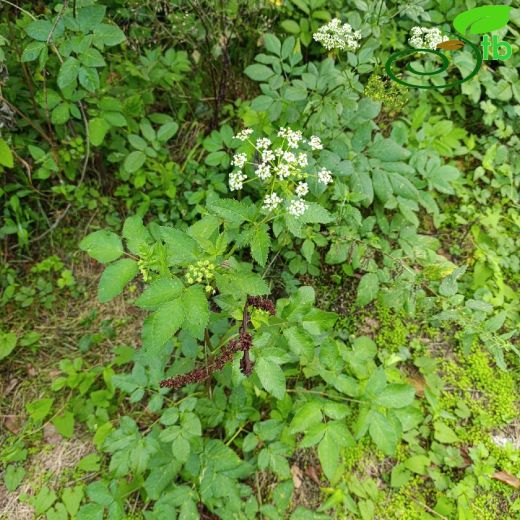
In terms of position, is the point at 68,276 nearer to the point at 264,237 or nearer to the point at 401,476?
the point at 264,237

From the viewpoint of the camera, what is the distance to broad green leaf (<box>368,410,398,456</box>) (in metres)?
1.53

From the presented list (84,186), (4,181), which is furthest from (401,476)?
(4,181)

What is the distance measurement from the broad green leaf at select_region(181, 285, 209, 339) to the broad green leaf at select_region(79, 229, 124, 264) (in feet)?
1.11

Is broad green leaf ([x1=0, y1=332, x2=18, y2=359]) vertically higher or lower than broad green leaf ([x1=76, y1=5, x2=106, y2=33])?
lower

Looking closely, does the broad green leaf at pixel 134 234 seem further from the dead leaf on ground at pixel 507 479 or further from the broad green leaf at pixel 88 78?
the dead leaf on ground at pixel 507 479

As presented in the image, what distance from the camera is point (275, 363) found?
1.41 meters

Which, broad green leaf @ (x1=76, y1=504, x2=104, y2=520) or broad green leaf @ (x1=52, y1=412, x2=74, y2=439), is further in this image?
broad green leaf @ (x1=52, y1=412, x2=74, y2=439)

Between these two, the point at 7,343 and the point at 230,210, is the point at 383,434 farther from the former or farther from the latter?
the point at 7,343

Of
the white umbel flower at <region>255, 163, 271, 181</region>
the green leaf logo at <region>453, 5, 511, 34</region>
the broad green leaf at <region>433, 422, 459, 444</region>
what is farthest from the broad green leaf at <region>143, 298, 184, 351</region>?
the green leaf logo at <region>453, 5, 511, 34</region>

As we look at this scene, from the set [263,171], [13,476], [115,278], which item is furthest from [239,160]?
[13,476]

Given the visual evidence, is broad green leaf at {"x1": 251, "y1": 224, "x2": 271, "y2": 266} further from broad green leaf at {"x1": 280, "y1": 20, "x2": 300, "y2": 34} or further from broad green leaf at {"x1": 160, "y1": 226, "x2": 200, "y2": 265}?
broad green leaf at {"x1": 280, "y1": 20, "x2": 300, "y2": 34}

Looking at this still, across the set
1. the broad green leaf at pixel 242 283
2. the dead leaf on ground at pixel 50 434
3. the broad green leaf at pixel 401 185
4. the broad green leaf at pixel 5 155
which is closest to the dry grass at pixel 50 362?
the dead leaf on ground at pixel 50 434

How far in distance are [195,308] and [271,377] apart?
409mm

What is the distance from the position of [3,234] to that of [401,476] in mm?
2483
